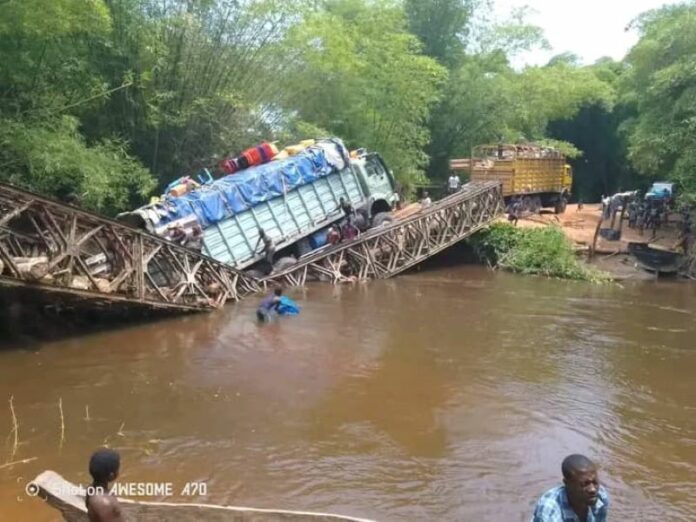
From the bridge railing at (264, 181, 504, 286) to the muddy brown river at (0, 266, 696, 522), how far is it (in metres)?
2.80

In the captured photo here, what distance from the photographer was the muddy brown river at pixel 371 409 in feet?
20.7

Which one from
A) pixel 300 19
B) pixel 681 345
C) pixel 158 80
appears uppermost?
pixel 300 19

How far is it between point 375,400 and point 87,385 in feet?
12.4

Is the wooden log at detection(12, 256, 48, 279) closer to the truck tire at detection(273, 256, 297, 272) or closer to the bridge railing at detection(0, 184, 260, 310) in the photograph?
the bridge railing at detection(0, 184, 260, 310)

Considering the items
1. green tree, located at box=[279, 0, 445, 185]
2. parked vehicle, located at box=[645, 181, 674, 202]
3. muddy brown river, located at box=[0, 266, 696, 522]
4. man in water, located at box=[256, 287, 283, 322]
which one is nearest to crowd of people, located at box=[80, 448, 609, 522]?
muddy brown river, located at box=[0, 266, 696, 522]

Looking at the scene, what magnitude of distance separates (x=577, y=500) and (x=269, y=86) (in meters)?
19.5

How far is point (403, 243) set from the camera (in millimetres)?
18625

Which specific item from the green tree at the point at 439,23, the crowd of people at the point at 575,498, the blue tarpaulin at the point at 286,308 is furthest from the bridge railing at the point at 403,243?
the crowd of people at the point at 575,498

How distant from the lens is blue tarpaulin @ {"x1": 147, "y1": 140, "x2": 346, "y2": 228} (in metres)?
14.5

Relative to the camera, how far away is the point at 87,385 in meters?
8.98

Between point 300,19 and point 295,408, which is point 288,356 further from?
point 300,19

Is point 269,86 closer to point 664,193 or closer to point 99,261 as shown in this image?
point 99,261

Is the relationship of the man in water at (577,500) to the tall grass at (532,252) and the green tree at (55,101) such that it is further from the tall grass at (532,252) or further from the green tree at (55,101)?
the tall grass at (532,252)

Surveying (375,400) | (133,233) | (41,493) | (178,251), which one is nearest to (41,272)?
(133,233)
